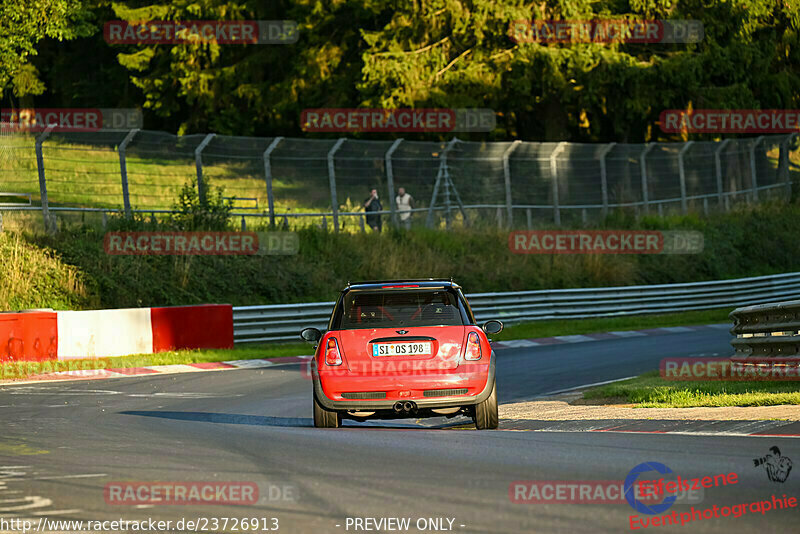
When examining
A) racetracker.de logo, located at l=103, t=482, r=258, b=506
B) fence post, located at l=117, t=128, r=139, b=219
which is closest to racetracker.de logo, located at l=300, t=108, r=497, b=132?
fence post, located at l=117, t=128, r=139, b=219

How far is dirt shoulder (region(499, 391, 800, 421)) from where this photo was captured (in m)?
10.5

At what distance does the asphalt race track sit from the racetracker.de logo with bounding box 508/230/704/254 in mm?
19515

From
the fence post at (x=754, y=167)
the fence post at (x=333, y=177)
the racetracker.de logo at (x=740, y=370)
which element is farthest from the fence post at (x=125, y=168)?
the fence post at (x=754, y=167)

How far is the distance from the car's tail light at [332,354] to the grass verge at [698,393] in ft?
12.4

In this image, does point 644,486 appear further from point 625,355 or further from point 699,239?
point 699,239

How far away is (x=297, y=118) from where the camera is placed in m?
50.0

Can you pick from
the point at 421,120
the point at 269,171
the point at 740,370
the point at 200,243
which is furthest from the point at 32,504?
the point at 421,120

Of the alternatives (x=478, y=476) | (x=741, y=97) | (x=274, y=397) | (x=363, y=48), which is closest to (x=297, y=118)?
(x=363, y=48)

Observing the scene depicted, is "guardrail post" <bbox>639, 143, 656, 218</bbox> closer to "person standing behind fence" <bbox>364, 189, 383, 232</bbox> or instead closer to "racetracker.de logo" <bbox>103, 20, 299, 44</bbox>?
"person standing behind fence" <bbox>364, 189, 383, 232</bbox>

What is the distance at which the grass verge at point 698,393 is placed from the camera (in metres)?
11.6

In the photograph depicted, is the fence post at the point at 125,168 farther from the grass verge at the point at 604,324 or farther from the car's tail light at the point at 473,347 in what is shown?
the car's tail light at the point at 473,347

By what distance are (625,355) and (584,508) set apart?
1419 centimetres

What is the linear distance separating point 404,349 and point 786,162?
35.1 meters

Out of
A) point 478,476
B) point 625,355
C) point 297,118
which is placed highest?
point 297,118
